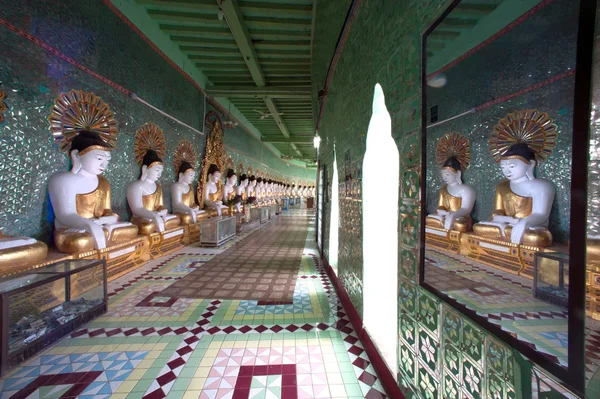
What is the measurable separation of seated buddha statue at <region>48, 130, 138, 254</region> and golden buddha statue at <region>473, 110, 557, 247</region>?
4.18m

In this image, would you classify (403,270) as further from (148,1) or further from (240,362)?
(148,1)

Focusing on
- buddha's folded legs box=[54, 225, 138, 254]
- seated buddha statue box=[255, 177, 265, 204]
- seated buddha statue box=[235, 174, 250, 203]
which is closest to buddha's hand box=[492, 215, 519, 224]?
buddha's folded legs box=[54, 225, 138, 254]

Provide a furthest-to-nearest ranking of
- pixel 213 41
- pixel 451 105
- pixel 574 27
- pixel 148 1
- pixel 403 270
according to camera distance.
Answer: pixel 213 41
pixel 148 1
pixel 403 270
pixel 451 105
pixel 574 27

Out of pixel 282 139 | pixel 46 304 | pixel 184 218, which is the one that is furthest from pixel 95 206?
pixel 282 139

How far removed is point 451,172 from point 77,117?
15.1ft

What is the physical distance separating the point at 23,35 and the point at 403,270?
4536 mm

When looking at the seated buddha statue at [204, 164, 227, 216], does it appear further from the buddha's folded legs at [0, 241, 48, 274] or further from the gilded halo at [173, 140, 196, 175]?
the buddha's folded legs at [0, 241, 48, 274]

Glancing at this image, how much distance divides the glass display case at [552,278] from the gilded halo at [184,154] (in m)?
6.68

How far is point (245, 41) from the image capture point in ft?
17.9

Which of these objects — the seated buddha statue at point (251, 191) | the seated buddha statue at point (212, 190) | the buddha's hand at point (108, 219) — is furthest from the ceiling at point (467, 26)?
the seated buddha statue at point (251, 191)

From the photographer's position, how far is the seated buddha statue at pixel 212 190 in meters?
7.36

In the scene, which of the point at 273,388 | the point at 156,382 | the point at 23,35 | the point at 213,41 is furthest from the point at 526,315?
the point at 213,41

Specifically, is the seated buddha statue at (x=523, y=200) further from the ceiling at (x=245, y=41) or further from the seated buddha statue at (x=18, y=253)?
the ceiling at (x=245, y=41)

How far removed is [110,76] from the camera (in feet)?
13.9
